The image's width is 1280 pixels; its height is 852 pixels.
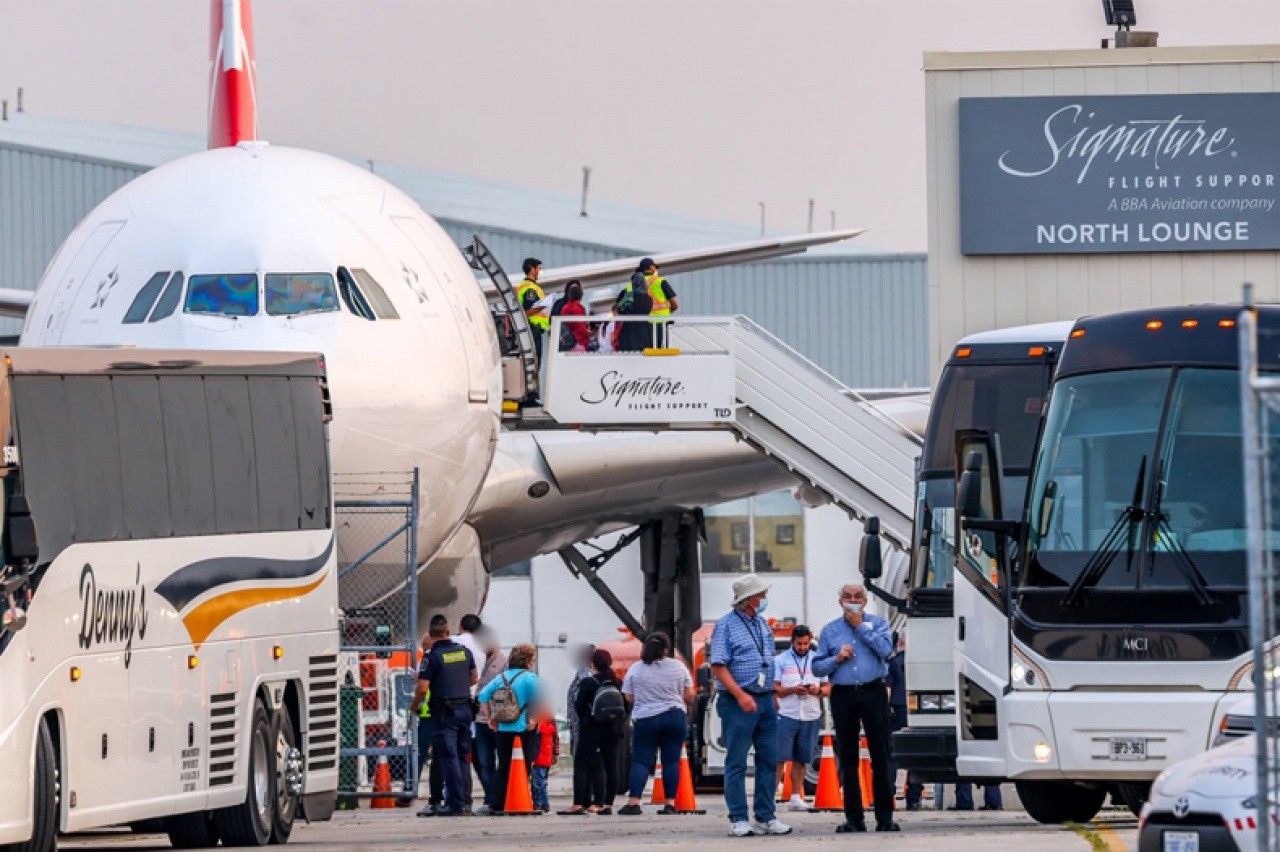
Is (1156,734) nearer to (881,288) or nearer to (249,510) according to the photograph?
(249,510)

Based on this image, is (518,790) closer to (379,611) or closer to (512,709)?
(512,709)

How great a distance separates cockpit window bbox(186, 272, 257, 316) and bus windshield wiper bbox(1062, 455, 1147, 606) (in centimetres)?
705

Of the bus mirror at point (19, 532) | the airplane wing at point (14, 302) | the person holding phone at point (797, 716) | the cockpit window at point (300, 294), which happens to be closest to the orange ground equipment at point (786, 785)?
the person holding phone at point (797, 716)

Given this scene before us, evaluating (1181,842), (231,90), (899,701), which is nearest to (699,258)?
(231,90)

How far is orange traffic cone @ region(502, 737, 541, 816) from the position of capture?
2092 centimetres

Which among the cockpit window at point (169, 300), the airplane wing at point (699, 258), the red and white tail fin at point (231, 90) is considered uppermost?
the red and white tail fin at point (231, 90)

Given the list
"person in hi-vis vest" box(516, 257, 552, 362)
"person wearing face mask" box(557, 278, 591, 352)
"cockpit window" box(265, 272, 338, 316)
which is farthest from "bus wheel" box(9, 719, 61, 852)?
"person wearing face mask" box(557, 278, 591, 352)

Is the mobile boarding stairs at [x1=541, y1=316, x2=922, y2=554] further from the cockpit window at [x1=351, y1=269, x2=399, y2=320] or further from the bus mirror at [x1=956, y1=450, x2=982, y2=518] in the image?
the bus mirror at [x1=956, y1=450, x2=982, y2=518]

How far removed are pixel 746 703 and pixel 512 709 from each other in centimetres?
593

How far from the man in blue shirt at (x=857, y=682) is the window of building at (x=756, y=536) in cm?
3323

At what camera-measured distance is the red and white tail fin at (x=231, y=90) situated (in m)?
25.8

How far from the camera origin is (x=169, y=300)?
18.7m

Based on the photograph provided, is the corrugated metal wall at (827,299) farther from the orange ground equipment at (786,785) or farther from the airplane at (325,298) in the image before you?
the airplane at (325,298)

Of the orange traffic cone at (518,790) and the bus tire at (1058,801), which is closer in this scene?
the bus tire at (1058,801)
